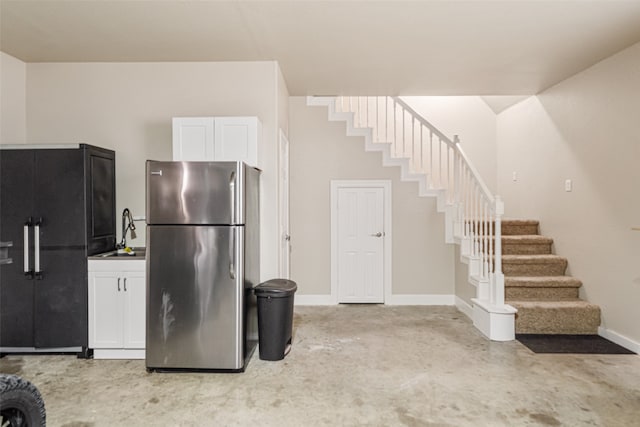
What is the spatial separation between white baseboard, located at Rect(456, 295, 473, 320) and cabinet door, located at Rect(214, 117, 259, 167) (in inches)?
127

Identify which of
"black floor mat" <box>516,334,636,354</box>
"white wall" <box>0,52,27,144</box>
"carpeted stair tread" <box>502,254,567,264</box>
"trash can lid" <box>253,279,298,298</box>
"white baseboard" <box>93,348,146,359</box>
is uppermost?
"white wall" <box>0,52,27,144</box>

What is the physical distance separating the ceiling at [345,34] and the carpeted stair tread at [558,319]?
2541 millimetres

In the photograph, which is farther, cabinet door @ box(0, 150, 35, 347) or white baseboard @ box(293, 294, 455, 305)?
white baseboard @ box(293, 294, 455, 305)

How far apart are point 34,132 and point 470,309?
530 cm

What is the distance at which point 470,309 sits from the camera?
5.22m

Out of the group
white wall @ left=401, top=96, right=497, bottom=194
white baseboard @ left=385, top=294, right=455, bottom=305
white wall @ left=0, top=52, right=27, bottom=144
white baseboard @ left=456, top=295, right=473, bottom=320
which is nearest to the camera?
white wall @ left=0, top=52, right=27, bottom=144

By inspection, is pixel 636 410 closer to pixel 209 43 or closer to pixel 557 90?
pixel 557 90

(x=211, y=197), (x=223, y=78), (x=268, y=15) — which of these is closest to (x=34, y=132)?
(x=223, y=78)

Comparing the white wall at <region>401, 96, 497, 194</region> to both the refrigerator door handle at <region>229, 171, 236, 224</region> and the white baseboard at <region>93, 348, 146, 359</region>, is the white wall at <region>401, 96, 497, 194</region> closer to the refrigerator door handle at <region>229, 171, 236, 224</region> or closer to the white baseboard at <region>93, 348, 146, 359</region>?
the refrigerator door handle at <region>229, 171, 236, 224</region>

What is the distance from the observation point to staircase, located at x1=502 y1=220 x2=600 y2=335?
441 cm

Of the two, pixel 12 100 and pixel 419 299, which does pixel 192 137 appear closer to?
pixel 12 100

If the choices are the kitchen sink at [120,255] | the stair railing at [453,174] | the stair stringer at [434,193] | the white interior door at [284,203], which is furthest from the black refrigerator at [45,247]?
the stair railing at [453,174]

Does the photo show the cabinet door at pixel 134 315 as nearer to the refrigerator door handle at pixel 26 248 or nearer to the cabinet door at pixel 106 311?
the cabinet door at pixel 106 311

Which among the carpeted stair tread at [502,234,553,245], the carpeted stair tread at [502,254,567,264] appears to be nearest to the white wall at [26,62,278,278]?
the carpeted stair tread at [502,254,567,264]
